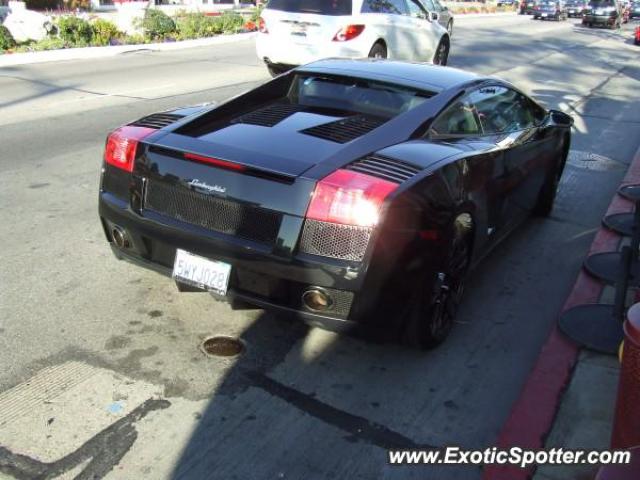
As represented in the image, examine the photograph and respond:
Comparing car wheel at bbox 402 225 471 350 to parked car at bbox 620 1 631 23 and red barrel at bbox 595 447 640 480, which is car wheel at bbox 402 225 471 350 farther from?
parked car at bbox 620 1 631 23

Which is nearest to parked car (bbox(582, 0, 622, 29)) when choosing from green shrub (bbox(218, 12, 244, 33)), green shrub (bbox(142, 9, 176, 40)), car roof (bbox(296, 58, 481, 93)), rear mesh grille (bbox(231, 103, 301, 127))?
green shrub (bbox(218, 12, 244, 33))

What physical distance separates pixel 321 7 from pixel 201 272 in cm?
975

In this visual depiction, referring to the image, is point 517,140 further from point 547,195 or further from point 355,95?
point 547,195

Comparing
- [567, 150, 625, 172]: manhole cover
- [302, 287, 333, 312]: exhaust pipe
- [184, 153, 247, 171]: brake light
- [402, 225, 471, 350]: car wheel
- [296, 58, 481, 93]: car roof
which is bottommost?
[567, 150, 625, 172]: manhole cover

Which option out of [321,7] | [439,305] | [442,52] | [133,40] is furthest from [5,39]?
[439,305]

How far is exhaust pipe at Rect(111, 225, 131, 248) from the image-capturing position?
3758 mm

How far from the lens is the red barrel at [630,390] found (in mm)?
2352

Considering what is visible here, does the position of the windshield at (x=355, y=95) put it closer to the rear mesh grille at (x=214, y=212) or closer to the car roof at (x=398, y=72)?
the car roof at (x=398, y=72)

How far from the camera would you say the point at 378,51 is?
12.7 meters

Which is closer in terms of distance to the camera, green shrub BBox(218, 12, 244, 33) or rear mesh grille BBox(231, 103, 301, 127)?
rear mesh grille BBox(231, 103, 301, 127)

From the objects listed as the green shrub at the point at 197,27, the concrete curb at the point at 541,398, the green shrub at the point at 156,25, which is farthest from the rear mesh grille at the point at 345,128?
the green shrub at the point at 197,27

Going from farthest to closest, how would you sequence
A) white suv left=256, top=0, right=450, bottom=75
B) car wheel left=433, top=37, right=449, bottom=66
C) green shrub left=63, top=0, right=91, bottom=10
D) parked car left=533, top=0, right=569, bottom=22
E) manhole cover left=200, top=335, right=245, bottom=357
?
1. parked car left=533, top=0, right=569, bottom=22
2. green shrub left=63, top=0, right=91, bottom=10
3. car wheel left=433, top=37, right=449, bottom=66
4. white suv left=256, top=0, right=450, bottom=75
5. manhole cover left=200, top=335, right=245, bottom=357

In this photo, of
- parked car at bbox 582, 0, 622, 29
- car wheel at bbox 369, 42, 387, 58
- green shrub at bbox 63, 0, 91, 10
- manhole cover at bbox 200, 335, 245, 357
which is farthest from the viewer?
parked car at bbox 582, 0, 622, 29

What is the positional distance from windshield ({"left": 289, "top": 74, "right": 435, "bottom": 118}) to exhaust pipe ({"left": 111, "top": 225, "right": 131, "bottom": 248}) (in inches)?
58.2
